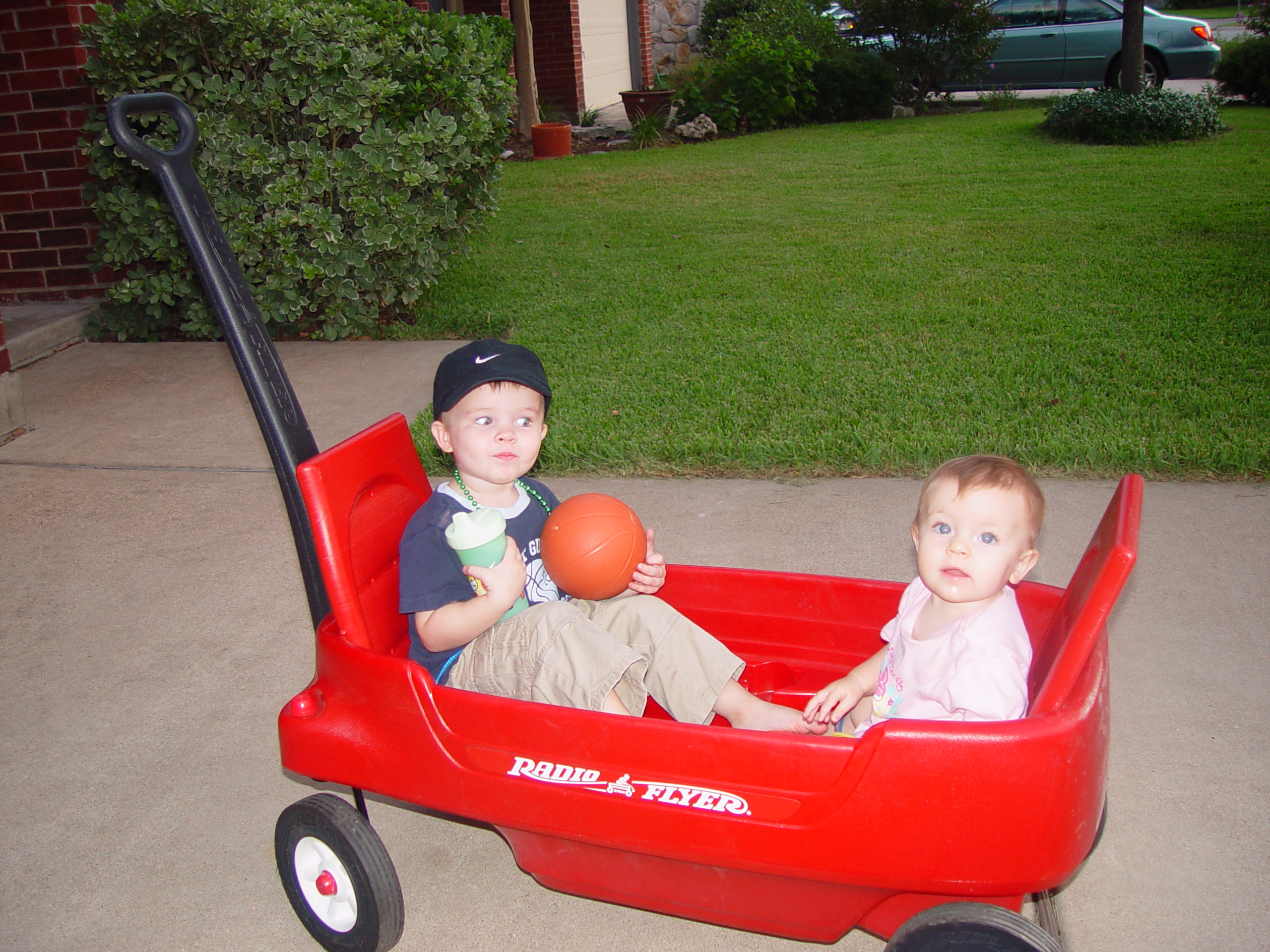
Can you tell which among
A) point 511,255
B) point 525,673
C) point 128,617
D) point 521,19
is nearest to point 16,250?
point 511,255

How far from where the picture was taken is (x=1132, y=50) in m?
12.1

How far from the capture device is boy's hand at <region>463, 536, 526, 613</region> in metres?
2.19

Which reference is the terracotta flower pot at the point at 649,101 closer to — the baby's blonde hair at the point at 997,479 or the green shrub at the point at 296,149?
the green shrub at the point at 296,149

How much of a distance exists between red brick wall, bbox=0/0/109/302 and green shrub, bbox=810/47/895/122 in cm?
1063

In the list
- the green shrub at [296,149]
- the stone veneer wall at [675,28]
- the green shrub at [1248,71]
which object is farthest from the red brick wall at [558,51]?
the green shrub at [296,149]

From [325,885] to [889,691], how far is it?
4.01ft

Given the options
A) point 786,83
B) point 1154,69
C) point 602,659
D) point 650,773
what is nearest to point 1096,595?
point 650,773

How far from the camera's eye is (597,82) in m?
18.2

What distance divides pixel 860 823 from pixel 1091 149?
35.9ft

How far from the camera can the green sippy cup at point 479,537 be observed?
6.98 ft

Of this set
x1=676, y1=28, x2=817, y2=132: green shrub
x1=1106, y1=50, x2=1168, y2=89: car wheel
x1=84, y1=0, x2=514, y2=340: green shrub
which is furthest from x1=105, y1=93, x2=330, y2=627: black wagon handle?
x1=1106, y1=50, x2=1168, y2=89: car wheel

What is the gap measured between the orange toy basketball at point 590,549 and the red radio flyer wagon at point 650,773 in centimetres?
35

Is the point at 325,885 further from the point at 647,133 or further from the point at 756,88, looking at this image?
the point at 756,88

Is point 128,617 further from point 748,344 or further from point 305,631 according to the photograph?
point 748,344
